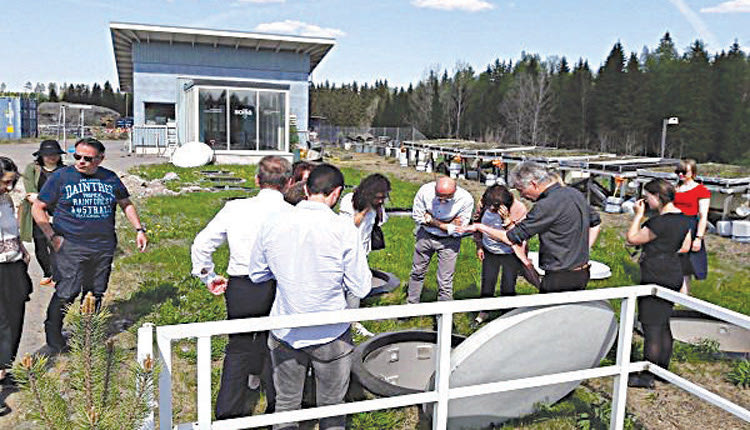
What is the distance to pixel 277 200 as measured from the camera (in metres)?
3.95

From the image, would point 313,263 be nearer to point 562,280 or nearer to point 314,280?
point 314,280

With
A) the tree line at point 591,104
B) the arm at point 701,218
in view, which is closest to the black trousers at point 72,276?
the arm at point 701,218

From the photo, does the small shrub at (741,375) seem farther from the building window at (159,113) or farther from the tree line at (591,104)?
the tree line at (591,104)

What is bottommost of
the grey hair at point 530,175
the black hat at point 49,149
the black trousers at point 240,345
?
the black trousers at point 240,345

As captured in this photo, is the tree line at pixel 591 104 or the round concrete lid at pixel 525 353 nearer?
the round concrete lid at pixel 525 353

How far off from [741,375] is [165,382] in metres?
4.97

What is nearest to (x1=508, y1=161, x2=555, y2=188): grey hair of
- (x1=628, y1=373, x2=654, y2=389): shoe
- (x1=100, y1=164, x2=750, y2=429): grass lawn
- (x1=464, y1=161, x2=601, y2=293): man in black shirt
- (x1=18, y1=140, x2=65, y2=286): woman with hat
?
(x1=464, y1=161, x2=601, y2=293): man in black shirt

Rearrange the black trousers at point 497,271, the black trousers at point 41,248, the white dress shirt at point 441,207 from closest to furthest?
the white dress shirt at point 441,207, the black trousers at point 497,271, the black trousers at point 41,248

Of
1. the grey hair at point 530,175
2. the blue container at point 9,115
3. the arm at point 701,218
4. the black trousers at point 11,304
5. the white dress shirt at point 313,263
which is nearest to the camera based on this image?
the white dress shirt at point 313,263

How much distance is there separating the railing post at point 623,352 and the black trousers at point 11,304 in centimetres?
418

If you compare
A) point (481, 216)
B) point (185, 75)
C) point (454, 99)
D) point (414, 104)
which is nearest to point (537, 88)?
point (454, 99)

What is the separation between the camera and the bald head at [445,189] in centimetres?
579

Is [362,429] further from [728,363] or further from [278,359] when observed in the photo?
[728,363]

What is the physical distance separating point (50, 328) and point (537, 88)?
6311 cm
